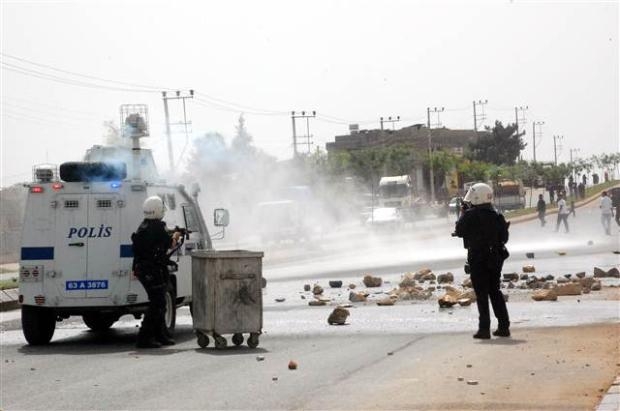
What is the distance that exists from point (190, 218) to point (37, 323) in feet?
9.60

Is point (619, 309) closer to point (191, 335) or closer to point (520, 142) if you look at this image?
point (191, 335)

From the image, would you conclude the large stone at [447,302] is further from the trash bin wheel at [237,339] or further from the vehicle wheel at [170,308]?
the trash bin wheel at [237,339]

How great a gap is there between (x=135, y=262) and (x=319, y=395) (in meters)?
5.29

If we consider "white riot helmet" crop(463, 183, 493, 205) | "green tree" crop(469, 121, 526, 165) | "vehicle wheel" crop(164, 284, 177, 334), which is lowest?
"vehicle wheel" crop(164, 284, 177, 334)

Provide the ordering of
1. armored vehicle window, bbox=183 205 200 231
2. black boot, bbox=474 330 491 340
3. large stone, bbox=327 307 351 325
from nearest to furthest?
1. black boot, bbox=474 330 491 340
2. large stone, bbox=327 307 351 325
3. armored vehicle window, bbox=183 205 200 231

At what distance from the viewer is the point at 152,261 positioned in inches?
578

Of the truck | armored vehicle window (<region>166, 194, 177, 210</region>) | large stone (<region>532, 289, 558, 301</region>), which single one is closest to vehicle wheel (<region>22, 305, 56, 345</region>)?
armored vehicle window (<region>166, 194, 177, 210</region>)

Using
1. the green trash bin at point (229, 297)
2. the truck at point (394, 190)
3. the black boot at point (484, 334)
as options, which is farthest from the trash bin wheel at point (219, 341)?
the truck at point (394, 190)

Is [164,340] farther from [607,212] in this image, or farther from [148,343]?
[607,212]

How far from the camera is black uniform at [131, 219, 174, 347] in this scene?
14617 mm

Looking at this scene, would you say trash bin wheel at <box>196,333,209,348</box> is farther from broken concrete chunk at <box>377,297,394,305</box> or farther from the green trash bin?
broken concrete chunk at <box>377,297,394,305</box>

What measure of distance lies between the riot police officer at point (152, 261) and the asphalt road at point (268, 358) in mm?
339

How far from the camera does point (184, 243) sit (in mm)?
16797

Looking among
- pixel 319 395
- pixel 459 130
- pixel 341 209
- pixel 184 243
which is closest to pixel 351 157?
pixel 341 209
